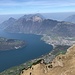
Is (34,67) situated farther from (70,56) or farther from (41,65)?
(70,56)

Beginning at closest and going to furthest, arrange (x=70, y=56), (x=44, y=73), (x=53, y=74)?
(x=53, y=74) < (x=44, y=73) < (x=70, y=56)

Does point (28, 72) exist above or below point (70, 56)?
below

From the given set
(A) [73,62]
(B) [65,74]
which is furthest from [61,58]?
(B) [65,74]

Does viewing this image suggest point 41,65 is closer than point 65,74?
No

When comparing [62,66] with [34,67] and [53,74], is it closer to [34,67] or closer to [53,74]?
[53,74]

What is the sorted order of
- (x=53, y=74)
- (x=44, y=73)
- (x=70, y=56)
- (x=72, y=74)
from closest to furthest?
(x=72, y=74) → (x=53, y=74) → (x=44, y=73) → (x=70, y=56)

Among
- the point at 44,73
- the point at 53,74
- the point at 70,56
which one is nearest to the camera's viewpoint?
the point at 53,74

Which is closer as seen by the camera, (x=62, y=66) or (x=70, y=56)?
(x=62, y=66)

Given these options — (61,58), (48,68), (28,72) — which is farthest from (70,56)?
(28,72)

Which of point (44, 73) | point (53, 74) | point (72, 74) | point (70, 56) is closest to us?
point (72, 74)
